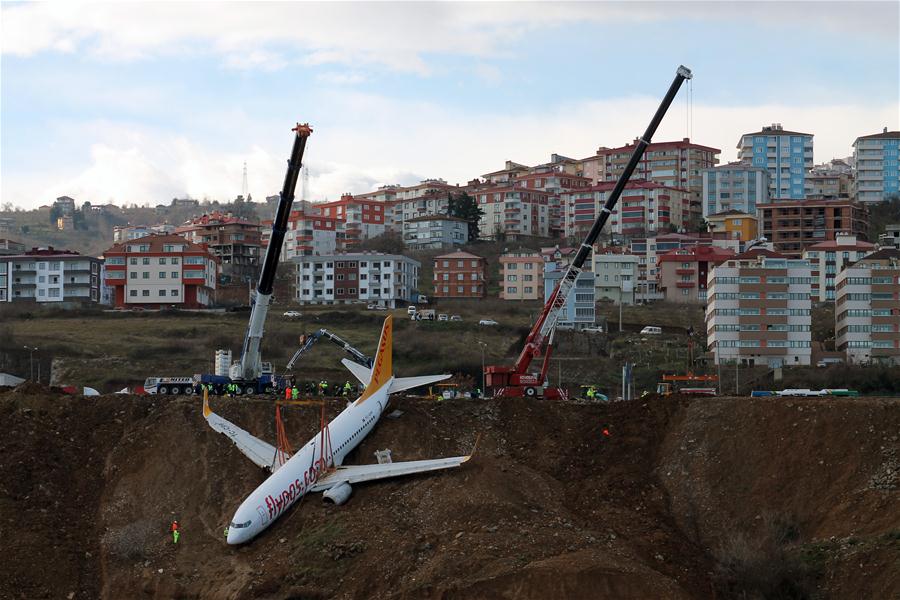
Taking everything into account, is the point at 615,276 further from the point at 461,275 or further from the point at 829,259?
the point at 829,259

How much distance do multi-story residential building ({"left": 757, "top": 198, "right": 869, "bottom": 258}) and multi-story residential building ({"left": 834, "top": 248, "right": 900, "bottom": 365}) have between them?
5577 cm

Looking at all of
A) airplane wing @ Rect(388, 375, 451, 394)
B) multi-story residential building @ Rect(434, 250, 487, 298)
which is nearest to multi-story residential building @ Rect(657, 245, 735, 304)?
multi-story residential building @ Rect(434, 250, 487, 298)

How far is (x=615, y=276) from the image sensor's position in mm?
174250

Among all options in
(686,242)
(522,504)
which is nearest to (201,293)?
(686,242)

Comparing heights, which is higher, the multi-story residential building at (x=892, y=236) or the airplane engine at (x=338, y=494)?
the multi-story residential building at (x=892, y=236)

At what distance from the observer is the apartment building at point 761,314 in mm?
129375

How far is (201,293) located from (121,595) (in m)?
109

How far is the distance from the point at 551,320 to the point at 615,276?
299 ft

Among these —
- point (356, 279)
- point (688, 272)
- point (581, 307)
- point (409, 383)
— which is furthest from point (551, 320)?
point (356, 279)

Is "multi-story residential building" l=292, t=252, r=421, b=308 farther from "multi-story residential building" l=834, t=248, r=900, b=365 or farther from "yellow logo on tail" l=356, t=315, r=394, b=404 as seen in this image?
"yellow logo on tail" l=356, t=315, r=394, b=404

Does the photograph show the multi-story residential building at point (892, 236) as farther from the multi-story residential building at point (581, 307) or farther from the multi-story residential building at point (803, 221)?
the multi-story residential building at point (581, 307)

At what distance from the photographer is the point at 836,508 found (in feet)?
190

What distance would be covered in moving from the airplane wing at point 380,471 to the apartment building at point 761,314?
70.3 m

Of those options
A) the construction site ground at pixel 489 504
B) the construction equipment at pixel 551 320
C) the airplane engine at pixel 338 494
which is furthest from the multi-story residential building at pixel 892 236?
the airplane engine at pixel 338 494
